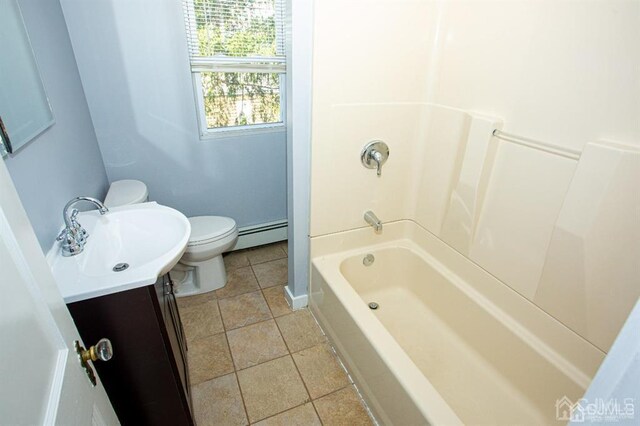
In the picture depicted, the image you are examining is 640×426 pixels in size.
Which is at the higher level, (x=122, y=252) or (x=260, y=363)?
(x=122, y=252)

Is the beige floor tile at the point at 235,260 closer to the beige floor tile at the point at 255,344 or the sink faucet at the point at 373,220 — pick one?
the beige floor tile at the point at 255,344

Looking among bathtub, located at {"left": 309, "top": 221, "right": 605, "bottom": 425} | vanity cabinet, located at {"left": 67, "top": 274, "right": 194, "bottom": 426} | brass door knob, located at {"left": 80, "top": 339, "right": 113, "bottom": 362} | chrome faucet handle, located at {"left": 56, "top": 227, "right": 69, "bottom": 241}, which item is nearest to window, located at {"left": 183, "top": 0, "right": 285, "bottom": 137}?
bathtub, located at {"left": 309, "top": 221, "right": 605, "bottom": 425}

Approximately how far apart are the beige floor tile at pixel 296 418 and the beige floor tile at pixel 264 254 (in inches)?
48.0

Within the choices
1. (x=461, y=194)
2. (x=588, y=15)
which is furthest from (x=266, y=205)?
(x=588, y=15)

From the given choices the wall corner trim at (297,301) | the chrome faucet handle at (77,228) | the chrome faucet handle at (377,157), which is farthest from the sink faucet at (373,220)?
the chrome faucet handle at (77,228)

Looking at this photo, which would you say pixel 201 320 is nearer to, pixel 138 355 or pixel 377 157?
pixel 138 355

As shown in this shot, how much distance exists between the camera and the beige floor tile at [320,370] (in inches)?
63.4

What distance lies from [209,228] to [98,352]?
4.46 feet

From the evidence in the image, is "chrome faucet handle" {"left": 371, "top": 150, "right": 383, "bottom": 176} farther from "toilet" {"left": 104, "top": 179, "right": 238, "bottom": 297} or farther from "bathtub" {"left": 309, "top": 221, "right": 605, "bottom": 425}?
"toilet" {"left": 104, "top": 179, "right": 238, "bottom": 297}

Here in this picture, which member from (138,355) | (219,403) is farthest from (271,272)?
(138,355)

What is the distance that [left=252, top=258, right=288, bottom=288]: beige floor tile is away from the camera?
2.34m

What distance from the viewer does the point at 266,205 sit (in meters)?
2.63

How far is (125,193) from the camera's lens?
1.85 meters

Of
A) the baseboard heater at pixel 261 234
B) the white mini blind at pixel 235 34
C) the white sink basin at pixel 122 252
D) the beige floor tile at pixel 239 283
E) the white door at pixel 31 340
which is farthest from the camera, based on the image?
the baseboard heater at pixel 261 234
